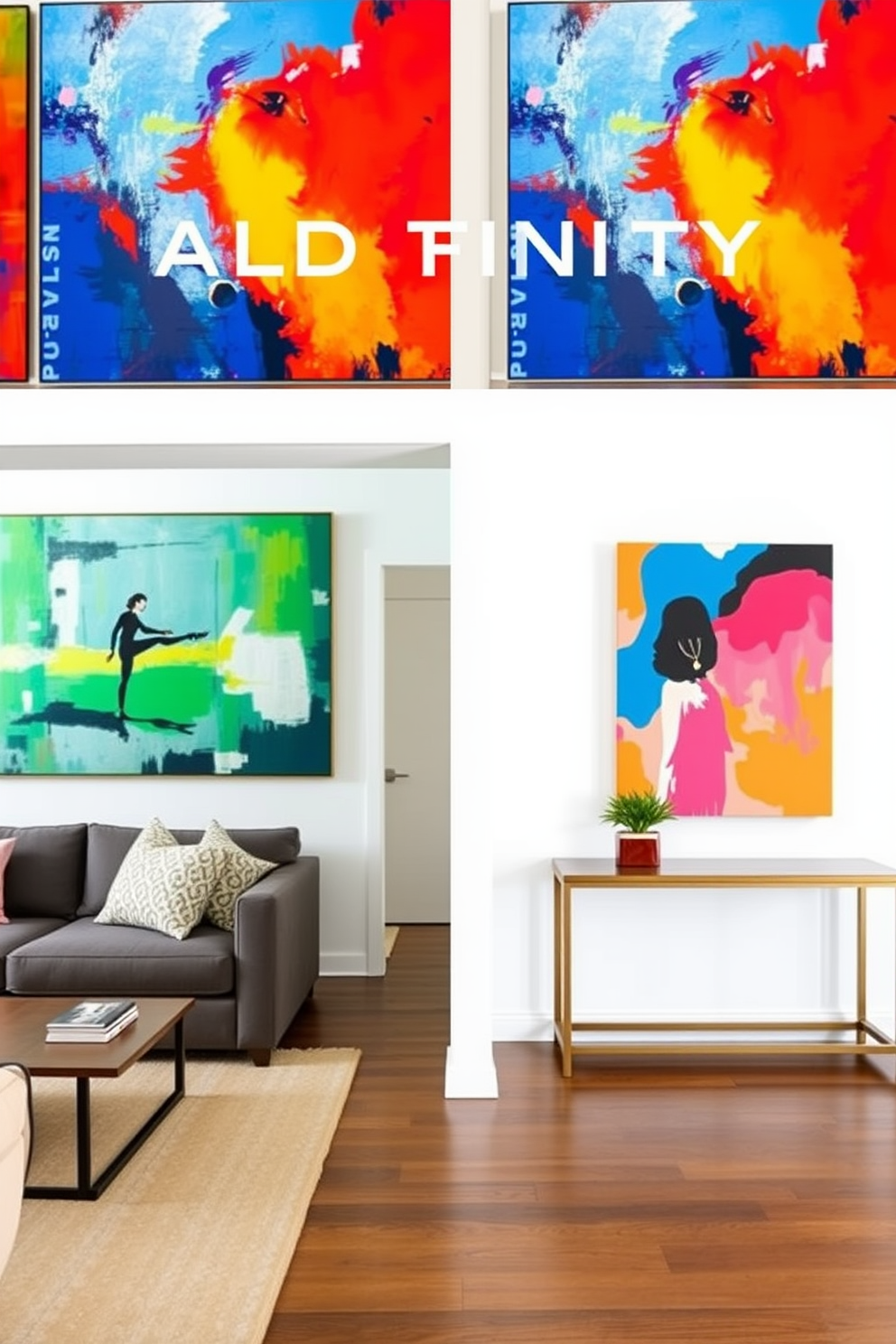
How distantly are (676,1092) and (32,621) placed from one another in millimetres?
3602

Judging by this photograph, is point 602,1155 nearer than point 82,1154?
No

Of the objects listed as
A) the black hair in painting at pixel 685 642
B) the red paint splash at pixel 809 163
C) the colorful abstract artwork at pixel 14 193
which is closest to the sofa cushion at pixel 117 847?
the black hair in painting at pixel 685 642

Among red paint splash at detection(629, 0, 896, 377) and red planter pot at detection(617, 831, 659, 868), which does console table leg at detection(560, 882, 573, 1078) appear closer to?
red planter pot at detection(617, 831, 659, 868)

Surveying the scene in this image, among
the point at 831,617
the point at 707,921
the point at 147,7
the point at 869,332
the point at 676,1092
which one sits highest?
the point at 147,7

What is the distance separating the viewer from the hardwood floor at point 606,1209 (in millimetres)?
2627

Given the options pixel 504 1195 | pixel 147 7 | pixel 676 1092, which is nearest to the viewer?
pixel 504 1195

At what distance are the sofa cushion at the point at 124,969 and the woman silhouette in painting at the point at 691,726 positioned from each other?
1763mm

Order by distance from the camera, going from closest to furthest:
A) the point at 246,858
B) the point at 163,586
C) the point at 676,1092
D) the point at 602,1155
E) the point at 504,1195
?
the point at 504,1195, the point at 602,1155, the point at 676,1092, the point at 246,858, the point at 163,586

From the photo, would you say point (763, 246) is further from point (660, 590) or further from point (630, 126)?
point (660, 590)

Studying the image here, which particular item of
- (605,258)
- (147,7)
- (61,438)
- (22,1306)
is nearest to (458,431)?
(605,258)

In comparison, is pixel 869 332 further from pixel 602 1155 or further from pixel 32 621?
pixel 32 621

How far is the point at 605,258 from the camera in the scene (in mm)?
4488

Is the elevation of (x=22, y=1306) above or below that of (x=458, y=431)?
below

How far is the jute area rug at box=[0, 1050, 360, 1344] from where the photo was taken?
2623 millimetres
